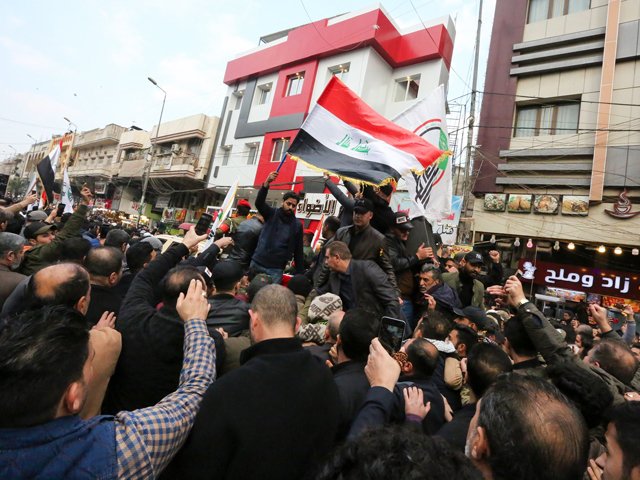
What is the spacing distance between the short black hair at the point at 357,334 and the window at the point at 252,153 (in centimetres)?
2149

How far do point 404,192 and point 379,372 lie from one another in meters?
15.5

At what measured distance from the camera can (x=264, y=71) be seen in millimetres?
22859

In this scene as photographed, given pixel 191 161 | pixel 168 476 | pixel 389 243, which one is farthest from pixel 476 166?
pixel 191 161

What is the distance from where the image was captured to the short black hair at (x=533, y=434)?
108 cm

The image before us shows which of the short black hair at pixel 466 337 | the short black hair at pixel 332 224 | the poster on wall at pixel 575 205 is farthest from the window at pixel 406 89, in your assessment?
the short black hair at pixel 466 337

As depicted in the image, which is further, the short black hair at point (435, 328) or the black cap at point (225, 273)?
the short black hair at point (435, 328)

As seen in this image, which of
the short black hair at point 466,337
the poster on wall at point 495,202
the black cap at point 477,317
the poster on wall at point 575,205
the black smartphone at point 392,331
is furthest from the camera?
the poster on wall at point 495,202

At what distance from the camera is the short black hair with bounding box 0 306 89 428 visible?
39.2 inches

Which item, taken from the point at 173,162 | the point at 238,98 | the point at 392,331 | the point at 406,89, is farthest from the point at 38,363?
the point at 173,162

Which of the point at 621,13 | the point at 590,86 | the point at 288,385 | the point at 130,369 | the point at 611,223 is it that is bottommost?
the point at 130,369

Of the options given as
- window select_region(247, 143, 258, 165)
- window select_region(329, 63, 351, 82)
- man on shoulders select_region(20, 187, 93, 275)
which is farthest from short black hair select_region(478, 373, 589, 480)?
window select_region(247, 143, 258, 165)

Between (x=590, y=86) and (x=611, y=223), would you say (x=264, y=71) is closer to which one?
(x=590, y=86)

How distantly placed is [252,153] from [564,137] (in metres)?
17.1

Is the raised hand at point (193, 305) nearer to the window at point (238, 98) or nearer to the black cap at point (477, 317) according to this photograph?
the black cap at point (477, 317)
